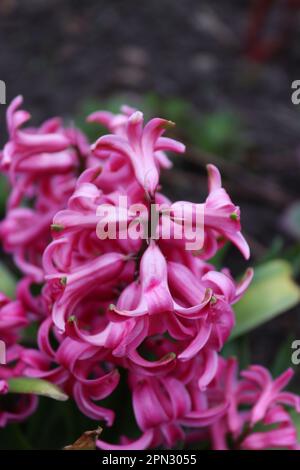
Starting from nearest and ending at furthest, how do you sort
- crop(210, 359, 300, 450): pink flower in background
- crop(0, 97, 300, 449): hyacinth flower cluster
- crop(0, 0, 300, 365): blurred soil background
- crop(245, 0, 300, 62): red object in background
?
crop(0, 97, 300, 449): hyacinth flower cluster, crop(210, 359, 300, 450): pink flower in background, crop(0, 0, 300, 365): blurred soil background, crop(245, 0, 300, 62): red object in background

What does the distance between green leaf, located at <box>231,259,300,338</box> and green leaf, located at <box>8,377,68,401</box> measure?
0.47 meters

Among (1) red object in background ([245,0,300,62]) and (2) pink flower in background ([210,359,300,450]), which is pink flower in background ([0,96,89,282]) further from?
(1) red object in background ([245,0,300,62])

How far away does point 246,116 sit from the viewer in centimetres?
285

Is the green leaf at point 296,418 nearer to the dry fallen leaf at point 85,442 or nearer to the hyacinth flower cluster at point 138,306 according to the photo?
the hyacinth flower cluster at point 138,306

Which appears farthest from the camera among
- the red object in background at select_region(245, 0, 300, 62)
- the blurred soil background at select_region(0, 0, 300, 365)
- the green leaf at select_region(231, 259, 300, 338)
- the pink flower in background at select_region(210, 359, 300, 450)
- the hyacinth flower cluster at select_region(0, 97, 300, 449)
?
the red object in background at select_region(245, 0, 300, 62)

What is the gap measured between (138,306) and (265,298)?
0.54m

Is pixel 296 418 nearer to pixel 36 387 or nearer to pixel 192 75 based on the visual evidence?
pixel 36 387

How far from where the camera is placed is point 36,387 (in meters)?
1.06

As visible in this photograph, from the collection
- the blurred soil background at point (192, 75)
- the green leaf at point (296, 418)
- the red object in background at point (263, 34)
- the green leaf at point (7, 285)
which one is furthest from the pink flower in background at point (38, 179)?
the red object in background at point (263, 34)

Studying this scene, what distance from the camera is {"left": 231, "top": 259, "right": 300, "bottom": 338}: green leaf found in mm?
1440

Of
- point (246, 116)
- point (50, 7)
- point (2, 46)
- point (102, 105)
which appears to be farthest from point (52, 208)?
point (50, 7)

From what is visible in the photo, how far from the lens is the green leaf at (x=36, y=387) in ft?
3.37

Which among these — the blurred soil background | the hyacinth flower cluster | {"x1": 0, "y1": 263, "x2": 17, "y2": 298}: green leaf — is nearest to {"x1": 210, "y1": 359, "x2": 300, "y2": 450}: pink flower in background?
the hyacinth flower cluster
